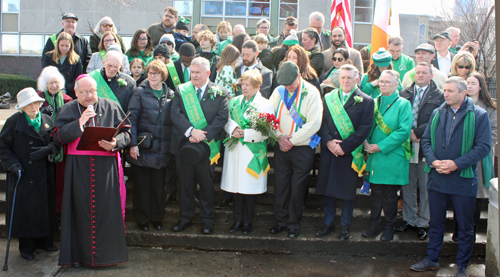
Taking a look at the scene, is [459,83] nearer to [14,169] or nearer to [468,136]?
[468,136]

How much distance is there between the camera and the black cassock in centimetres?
468

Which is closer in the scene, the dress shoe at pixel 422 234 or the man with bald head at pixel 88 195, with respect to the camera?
the man with bald head at pixel 88 195

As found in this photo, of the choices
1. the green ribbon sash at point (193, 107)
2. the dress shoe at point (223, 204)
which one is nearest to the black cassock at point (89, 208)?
the green ribbon sash at point (193, 107)

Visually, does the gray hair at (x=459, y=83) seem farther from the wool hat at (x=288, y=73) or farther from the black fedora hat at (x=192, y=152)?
the black fedora hat at (x=192, y=152)

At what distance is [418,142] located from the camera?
5.60m

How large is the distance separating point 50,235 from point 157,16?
44.9ft

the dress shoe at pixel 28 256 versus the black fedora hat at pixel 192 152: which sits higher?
the black fedora hat at pixel 192 152

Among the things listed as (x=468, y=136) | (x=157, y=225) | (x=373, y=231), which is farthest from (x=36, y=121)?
(x=468, y=136)

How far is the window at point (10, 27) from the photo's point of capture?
18116 mm

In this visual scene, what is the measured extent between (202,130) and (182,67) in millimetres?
1419

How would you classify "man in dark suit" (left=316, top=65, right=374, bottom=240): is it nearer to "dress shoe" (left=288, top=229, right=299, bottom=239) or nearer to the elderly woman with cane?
"dress shoe" (left=288, top=229, right=299, bottom=239)

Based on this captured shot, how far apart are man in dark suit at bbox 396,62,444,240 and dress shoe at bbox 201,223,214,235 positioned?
2370mm

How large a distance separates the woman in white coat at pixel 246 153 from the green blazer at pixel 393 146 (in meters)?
1.33

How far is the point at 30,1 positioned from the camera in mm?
17766
